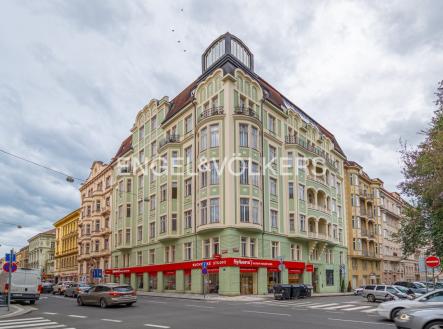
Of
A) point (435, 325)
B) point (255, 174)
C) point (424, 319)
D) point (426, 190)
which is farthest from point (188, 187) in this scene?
point (435, 325)

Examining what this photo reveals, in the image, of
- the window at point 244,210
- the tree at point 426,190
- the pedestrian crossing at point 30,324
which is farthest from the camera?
the window at point 244,210

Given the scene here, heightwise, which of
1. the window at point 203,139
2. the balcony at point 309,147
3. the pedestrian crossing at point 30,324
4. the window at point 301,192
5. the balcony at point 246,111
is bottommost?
the pedestrian crossing at point 30,324

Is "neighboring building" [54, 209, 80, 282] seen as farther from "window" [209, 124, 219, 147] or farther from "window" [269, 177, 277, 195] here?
"window" [209, 124, 219, 147]

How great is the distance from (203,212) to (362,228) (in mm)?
34556

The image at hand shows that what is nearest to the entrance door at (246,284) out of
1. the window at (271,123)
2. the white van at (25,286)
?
the window at (271,123)

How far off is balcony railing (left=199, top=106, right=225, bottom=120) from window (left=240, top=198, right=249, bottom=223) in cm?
797

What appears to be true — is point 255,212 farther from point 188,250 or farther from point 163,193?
point 163,193

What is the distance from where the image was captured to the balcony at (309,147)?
4538 cm

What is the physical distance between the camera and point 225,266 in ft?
113

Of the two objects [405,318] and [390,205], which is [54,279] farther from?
[405,318]

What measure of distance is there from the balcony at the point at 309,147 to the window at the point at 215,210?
39.5ft

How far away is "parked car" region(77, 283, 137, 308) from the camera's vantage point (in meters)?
22.7

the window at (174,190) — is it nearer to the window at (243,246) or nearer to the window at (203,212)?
the window at (203,212)

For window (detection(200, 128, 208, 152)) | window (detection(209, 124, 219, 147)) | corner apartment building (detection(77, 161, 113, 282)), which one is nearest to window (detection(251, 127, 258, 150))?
window (detection(209, 124, 219, 147))
